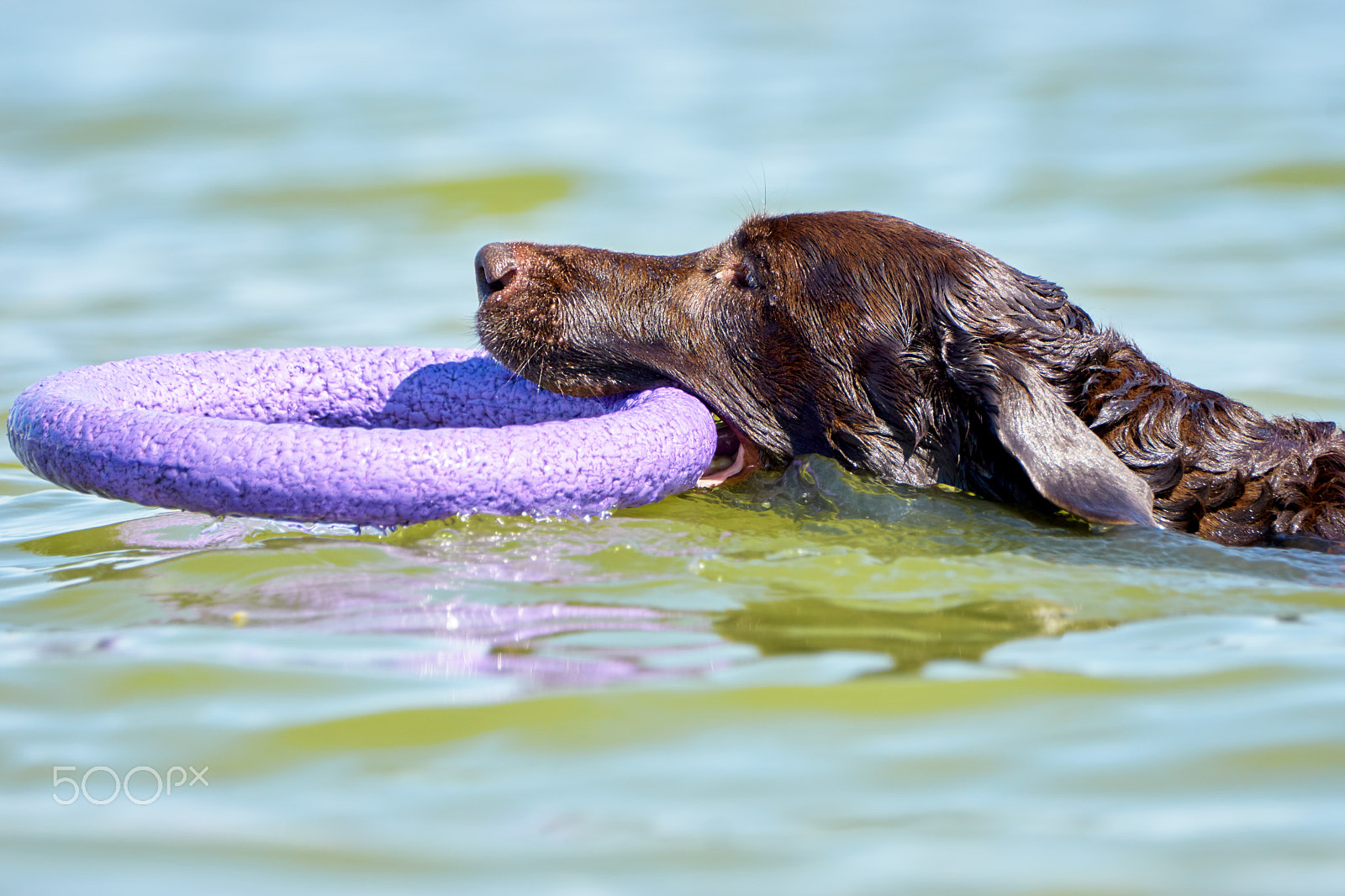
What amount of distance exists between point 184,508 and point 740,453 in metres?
1.94

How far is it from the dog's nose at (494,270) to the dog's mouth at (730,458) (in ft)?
2.94

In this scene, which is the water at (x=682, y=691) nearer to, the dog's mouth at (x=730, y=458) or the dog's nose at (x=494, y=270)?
the dog's mouth at (x=730, y=458)

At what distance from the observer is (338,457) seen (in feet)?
13.0

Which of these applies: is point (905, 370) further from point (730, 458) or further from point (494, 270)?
point (494, 270)

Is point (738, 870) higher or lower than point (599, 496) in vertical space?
lower

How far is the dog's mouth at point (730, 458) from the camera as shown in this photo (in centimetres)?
504

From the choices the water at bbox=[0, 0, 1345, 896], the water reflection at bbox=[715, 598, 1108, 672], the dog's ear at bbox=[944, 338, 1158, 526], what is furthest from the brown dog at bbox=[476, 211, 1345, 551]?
the water reflection at bbox=[715, 598, 1108, 672]

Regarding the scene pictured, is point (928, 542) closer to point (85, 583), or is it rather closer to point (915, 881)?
point (915, 881)

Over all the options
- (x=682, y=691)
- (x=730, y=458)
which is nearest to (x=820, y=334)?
(x=730, y=458)

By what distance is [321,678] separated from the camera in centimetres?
322

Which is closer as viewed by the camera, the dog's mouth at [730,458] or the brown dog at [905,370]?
the brown dog at [905,370]

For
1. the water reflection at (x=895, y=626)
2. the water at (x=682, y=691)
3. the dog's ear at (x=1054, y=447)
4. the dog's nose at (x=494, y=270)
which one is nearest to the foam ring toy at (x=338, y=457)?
the water at (x=682, y=691)

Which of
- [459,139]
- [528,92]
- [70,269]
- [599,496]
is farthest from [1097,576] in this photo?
[528,92]

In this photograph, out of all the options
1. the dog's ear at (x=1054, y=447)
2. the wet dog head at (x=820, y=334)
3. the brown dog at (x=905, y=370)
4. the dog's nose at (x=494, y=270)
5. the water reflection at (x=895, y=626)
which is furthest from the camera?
the dog's nose at (x=494, y=270)
